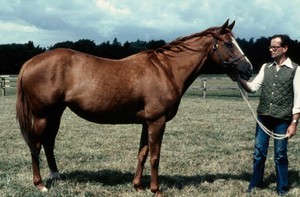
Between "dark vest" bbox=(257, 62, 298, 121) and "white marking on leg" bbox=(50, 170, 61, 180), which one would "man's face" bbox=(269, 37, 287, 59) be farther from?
"white marking on leg" bbox=(50, 170, 61, 180)

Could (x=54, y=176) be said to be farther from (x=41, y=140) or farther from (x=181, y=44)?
(x=181, y=44)

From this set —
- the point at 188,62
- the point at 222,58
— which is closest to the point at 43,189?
the point at 188,62

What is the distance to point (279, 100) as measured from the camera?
507 cm

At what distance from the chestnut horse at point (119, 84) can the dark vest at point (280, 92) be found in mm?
345

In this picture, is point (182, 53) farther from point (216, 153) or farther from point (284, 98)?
point (216, 153)

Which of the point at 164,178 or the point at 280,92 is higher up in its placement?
the point at 280,92

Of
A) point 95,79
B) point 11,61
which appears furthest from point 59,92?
point 11,61

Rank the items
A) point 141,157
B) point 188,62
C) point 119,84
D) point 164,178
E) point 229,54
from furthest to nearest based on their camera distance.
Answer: point 164,178
point 141,157
point 188,62
point 229,54
point 119,84

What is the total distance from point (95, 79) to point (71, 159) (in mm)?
2716

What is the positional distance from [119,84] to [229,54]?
162 cm

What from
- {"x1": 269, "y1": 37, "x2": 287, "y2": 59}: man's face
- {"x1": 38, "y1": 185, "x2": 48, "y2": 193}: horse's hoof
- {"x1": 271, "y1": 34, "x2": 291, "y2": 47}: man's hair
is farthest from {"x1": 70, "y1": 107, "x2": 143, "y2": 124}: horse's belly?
{"x1": 271, "y1": 34, "x2": 291, "y2": 47}: man's hair

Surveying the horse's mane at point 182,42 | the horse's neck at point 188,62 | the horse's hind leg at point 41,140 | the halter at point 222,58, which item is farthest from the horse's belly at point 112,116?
the halter at point 222,58

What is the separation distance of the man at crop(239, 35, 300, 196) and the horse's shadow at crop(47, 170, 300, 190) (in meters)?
0.81

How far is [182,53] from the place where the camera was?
18.0ft
